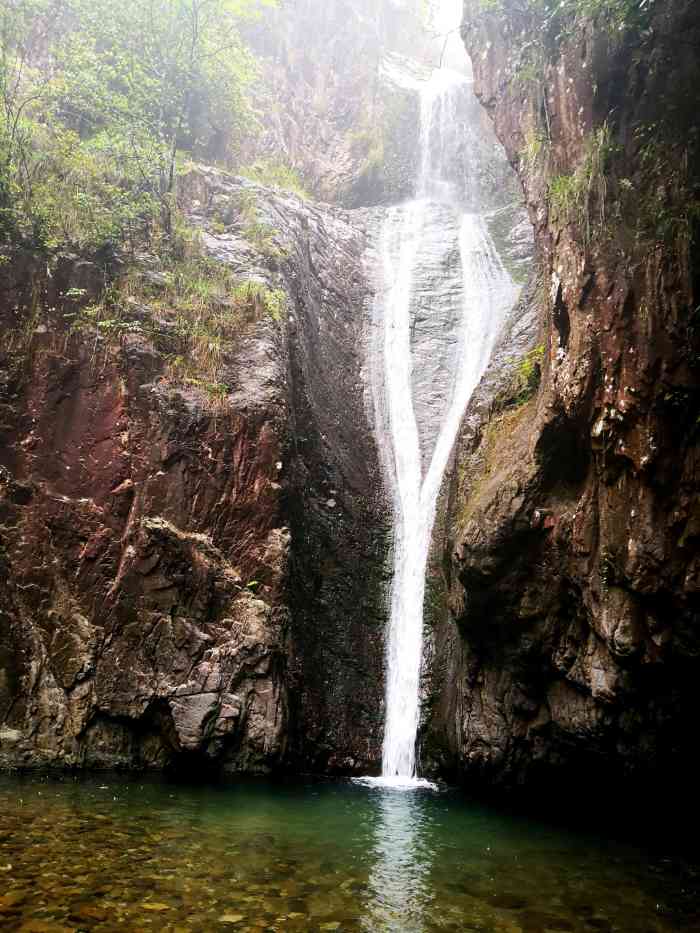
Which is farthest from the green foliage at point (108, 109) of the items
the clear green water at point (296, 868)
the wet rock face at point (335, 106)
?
the clear green water at point (296, 868)

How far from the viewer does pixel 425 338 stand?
64.1 ft

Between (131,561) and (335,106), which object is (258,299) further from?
(335,106)

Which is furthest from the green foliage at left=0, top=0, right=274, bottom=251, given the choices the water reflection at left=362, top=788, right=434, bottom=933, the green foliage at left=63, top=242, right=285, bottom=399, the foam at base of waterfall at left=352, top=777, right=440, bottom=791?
the water reflection at left=362, top=788, right=434, bottom=933

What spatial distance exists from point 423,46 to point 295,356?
82.8 feet

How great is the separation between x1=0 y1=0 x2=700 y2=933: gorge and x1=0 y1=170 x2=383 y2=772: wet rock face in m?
0.05

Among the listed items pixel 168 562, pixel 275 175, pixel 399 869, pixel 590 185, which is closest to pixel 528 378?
pixel 590 185

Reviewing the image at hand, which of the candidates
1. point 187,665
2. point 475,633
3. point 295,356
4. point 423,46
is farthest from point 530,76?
point 423,46

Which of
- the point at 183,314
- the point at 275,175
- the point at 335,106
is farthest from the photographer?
the point at 335,106

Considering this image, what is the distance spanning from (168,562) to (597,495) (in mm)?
6823

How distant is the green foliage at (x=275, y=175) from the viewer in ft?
76.4

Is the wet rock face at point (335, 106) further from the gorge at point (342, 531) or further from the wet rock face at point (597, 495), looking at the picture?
the wet rock face at point (597, 495)

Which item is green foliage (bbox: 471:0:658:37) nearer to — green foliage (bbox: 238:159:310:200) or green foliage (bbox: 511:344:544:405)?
green foliage (bbox: 511:344:544:405)

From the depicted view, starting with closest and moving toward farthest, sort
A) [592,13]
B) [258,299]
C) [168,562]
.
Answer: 1. [592,13]
2. [168,562]
3. [258,299]

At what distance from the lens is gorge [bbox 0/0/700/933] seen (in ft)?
24.4
